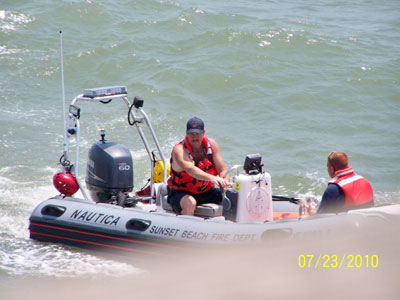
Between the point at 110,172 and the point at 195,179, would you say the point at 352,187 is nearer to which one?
the point at 195,179

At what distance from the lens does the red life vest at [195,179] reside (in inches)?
223

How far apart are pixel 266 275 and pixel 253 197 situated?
0.95 metres

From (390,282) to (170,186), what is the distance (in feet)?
7.49

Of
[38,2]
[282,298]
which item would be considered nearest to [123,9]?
[38,2]

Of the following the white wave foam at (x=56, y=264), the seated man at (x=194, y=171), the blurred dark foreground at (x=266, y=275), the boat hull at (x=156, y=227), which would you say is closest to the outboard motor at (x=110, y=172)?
the boat hull at (x=156, y=227)

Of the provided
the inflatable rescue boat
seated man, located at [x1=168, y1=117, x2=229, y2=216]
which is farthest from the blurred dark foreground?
seated man, located at [x1=168, y1=117, x2=229, y2=216]

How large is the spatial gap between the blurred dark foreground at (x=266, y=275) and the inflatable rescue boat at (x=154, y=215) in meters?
0.10

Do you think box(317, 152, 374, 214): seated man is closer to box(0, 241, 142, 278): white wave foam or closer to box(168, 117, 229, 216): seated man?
box(168, 117, 229, 216): seated man

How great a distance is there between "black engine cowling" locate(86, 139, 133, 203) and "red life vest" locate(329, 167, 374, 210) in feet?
6.86

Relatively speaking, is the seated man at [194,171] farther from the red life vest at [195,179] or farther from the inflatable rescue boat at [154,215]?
the inflatable rescue boat at [154,215]

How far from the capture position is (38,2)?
14.7 m

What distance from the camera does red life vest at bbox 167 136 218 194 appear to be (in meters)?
5.66
